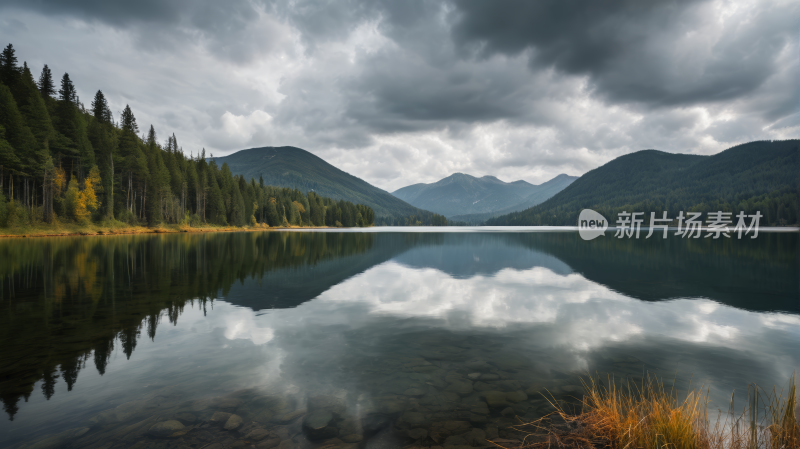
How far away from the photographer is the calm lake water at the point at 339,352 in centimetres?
683

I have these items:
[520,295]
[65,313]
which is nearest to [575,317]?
[520,295]

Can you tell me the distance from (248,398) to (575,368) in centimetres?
871

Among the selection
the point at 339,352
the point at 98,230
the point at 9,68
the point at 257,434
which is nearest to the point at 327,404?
the point at 257,434

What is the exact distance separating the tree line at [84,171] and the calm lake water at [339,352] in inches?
2515

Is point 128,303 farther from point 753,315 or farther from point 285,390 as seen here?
point 753,315

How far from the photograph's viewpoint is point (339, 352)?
1120 centimetres

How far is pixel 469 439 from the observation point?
643 cm

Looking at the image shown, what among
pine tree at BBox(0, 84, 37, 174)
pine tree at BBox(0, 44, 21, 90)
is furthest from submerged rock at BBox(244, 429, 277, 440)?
pine tree at BBox(0, 44, 21, 90)

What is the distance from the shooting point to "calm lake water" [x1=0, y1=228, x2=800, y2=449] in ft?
22.4

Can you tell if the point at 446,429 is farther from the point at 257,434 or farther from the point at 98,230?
the point at 98,230

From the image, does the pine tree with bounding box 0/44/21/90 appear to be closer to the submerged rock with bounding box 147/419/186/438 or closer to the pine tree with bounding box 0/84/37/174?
the pine tree with bounding box 0/84/37/174

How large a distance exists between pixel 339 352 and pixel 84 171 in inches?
4021

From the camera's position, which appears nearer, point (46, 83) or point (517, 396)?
point (517, 396)

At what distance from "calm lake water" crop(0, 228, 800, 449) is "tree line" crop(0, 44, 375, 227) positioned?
210 ft
